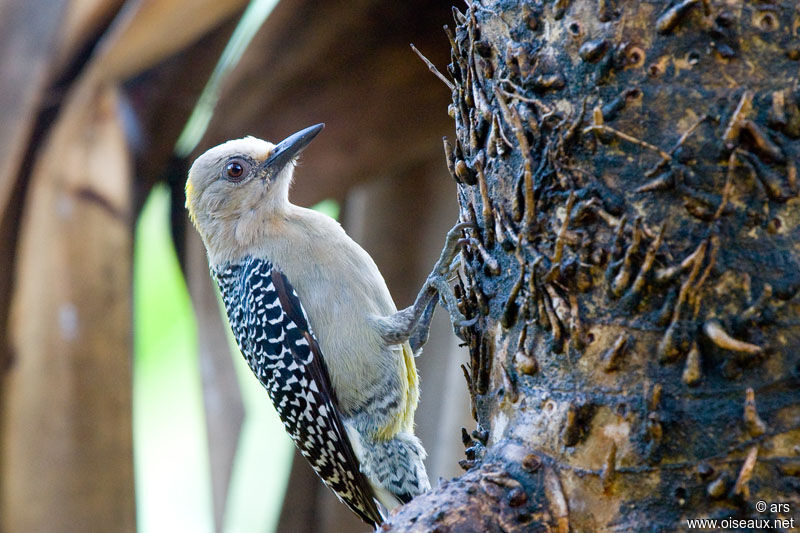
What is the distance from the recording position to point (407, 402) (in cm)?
355

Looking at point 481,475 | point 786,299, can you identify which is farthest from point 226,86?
point 786,299

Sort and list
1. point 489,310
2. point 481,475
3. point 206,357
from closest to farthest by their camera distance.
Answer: point 481,475 → point 489,310 → point 206,357

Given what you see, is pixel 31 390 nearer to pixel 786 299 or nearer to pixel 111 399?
pixel 111 399

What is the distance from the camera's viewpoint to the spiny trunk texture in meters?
1.76

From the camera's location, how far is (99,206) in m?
4.86

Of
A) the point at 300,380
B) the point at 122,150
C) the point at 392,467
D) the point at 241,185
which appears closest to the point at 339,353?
the point at 300,380

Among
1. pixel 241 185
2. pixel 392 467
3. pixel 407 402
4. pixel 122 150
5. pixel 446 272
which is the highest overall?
pixel 122 150

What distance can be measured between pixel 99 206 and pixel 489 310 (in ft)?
11.1

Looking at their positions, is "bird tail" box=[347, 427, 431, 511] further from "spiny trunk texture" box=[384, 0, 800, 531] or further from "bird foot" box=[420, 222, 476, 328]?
"spiny trunk texture" box=[384, 0, 800, 531]

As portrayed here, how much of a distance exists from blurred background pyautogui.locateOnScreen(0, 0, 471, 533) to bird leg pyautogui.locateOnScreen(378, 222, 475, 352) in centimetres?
124

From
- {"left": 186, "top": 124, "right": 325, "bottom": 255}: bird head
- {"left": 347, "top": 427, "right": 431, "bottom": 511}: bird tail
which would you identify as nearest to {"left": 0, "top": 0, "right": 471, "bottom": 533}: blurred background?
{"left": 186, "top": 124, "right": 325, "bottom": 255}: bird head

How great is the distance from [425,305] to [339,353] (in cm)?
45

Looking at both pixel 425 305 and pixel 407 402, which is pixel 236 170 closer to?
pixel 425 305

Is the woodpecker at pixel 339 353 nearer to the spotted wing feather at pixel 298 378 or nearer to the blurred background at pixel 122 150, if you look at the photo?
the spotted wing feather at pixel 298 378
